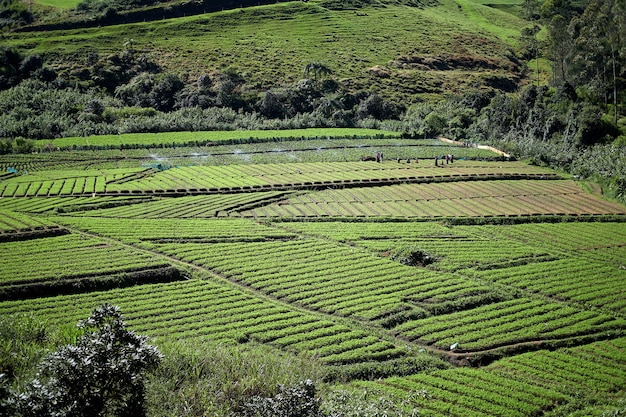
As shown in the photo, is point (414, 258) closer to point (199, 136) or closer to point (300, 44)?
A: point (199, 136)

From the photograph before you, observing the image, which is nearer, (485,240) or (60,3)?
(485,240)

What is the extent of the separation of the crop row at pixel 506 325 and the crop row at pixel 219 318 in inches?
160

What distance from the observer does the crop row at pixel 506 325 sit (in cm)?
4347

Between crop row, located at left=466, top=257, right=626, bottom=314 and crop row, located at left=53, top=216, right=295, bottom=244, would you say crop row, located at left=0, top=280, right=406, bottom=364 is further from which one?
crop row, located at left=466, top=257, right=626, bottom=314

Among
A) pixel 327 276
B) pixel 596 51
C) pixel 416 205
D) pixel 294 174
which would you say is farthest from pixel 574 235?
pixel 596 51

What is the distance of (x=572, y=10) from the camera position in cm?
18900

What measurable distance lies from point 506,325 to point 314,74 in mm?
119427

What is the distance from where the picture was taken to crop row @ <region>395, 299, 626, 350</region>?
43469 millimetres

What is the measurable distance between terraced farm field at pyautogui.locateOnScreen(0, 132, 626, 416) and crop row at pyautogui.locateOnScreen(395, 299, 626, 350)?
0.15 meters

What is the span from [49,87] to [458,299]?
4668 inches

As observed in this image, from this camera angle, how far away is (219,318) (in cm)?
4525

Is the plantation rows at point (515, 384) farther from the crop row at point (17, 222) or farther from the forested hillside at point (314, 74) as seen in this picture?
the forested hillside at point (314, 74)

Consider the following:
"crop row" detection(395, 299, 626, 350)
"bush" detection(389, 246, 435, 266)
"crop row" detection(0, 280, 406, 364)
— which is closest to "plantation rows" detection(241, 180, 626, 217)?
"bush" detection(389, 246, 435, 266)

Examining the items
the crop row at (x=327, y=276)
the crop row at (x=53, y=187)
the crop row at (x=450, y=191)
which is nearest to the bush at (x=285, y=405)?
the crop row at (x=327, y=276)
